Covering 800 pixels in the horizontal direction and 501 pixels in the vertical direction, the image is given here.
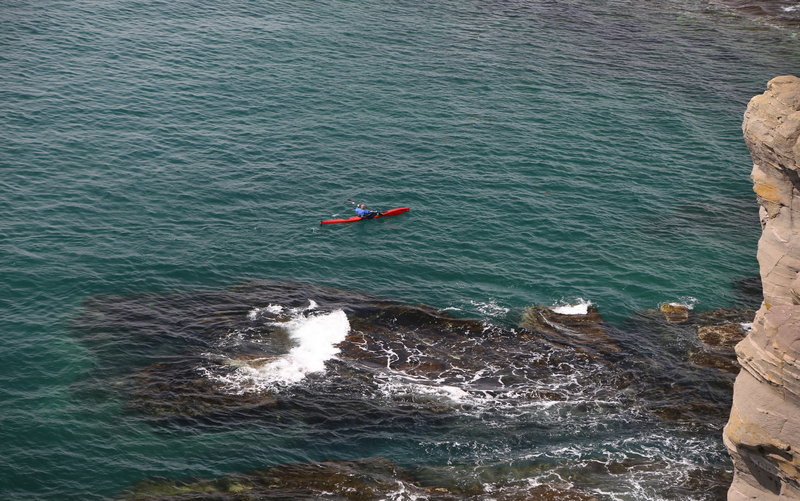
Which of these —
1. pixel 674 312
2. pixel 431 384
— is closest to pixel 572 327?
pixel 674 312

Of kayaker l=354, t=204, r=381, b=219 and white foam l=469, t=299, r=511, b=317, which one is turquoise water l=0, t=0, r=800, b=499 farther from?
kayaker l=354, t=204, r=381, b=219

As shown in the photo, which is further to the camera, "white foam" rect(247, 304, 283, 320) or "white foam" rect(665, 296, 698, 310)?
"white foam" rect(665, 296, 698, 310)

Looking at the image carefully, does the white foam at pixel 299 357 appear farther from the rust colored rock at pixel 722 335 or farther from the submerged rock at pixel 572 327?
the rust colored rock at pixel 722 335

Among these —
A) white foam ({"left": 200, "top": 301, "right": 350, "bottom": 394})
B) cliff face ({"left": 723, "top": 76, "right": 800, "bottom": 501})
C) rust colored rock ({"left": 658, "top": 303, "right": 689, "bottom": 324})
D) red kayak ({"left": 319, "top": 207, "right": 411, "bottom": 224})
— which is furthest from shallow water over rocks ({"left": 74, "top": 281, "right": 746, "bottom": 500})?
cliff face ({"left": 723, "top": 76, "right": 800, "bottom": 501})

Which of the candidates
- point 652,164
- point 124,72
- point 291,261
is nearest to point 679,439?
point 291,261

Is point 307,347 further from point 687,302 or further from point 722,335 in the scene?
point 722,335

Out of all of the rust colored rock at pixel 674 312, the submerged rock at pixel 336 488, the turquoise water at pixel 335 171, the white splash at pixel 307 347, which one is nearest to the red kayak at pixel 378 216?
the turquoise water at pixel 335 171
